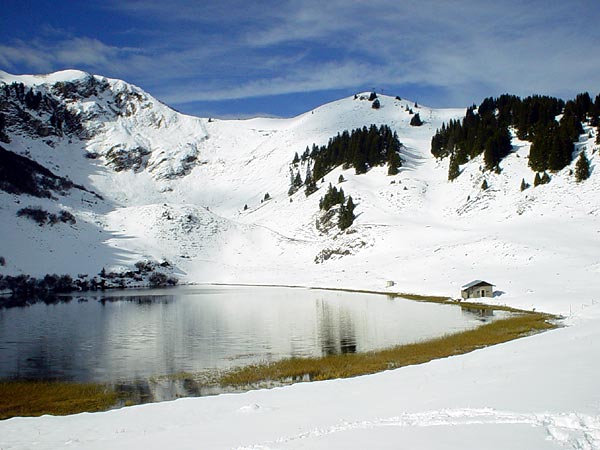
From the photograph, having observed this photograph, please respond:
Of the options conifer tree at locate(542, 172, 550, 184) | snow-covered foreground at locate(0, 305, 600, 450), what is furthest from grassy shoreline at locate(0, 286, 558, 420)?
conifer tree at locate(542, 172, 550, 184)

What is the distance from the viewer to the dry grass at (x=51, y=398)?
22.5 meters

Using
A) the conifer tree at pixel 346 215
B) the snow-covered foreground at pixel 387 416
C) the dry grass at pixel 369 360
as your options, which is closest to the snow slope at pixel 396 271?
the snow-covered foreground at pixel 387 416

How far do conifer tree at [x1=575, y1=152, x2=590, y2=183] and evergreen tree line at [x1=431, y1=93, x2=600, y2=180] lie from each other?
5.22m

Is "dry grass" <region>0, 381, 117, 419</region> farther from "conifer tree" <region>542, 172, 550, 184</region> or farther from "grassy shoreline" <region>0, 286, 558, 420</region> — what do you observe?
"conifer tree" <region>542, 172, 550, 184</region>

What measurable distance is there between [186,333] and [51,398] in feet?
66.9

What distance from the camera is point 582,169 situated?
9569 centimetres

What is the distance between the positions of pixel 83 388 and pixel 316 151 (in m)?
164

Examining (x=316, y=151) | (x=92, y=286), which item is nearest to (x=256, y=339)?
(x=92, y=286)

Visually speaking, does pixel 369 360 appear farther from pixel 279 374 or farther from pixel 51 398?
pixel 51 398

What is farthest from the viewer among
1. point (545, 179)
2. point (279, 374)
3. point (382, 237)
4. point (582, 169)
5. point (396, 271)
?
point (382, 237)

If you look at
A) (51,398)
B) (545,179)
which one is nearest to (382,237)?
(545,179)

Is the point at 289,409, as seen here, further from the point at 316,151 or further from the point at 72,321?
the point at 316,151

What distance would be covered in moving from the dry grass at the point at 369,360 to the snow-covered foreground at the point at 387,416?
504 cm

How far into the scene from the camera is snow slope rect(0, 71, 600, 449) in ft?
46.4
